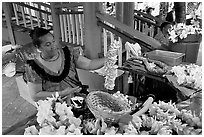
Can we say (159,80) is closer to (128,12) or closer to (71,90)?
(71,90)

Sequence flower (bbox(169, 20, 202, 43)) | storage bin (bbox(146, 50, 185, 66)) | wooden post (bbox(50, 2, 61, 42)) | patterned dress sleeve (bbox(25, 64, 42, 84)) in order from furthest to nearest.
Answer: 1. wooden post (bbox(50, 2, 61, 42))
2. flower (bbox(169, 20, 202, 43))
3. storage bin (bbox(146, 50, 185, 66))
4. patterned dress sleeve (bbox(25, 64, 42, 84))

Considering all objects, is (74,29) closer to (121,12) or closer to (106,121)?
(121,12)

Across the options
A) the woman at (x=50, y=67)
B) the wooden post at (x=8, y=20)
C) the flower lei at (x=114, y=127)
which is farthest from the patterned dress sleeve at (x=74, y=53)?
the wooden post at (x=8, y=20)

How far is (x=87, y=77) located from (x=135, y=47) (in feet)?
1.75

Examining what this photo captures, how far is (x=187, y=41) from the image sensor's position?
179 centimetres

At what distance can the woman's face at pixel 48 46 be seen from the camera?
1431 millimetres

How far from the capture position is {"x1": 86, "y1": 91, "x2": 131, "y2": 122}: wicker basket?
0.76 meters

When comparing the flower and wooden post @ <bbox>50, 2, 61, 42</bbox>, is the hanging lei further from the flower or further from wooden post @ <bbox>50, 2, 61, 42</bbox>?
wooden post @ <bbox>50, 2, 61, 42</bbox>

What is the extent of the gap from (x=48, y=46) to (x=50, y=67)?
0.17 metres

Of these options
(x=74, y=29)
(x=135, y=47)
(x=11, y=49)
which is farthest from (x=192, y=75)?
(x=74, y=29)

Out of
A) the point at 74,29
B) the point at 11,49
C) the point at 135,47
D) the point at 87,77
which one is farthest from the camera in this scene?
the point at 74,29

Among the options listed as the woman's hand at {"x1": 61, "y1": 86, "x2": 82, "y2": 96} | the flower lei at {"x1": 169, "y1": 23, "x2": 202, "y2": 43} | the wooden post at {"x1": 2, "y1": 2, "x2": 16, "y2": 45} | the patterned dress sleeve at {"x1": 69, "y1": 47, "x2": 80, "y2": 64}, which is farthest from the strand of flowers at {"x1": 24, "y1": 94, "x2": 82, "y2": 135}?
the wooden post at {"x1": 2, "y1": 2, "x2": 16, "y2": 45}

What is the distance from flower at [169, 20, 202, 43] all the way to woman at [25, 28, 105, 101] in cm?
67

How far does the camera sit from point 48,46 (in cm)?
147
